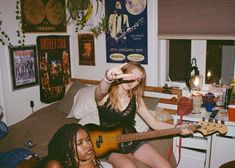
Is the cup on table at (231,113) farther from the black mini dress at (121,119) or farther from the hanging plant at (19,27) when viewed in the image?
the hanging plant at (19,27)

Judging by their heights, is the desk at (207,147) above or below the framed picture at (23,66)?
below

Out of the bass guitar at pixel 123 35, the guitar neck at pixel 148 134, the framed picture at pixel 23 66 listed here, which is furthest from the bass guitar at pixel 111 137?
the bass guitar at pixel 123 35

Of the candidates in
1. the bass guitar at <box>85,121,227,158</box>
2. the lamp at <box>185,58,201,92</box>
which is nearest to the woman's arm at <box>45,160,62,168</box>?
the bass guitar at <box>85,121,227,158</box>

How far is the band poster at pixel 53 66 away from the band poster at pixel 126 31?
0.68 m

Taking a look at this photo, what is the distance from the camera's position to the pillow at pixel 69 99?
332 cm

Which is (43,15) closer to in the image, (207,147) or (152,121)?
(152,121)

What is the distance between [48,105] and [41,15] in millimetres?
1194

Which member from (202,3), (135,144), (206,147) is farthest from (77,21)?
(206,147)

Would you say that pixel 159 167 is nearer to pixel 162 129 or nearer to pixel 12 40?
pixel 162 129

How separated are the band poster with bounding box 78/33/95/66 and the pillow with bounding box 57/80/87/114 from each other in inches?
17.1

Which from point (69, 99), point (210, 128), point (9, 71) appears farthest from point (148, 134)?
point (9, 71)

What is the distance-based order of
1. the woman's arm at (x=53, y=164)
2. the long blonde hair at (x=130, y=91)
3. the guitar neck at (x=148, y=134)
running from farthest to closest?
1. the long blonde hair at (x=130, y=91)
2. the guitar neck at (x=148, y=134)
3. the woman's arm at (x=53, y=164)

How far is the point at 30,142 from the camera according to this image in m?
2.48

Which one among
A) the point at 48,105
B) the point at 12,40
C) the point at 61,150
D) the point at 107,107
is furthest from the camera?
the point at 48,105
